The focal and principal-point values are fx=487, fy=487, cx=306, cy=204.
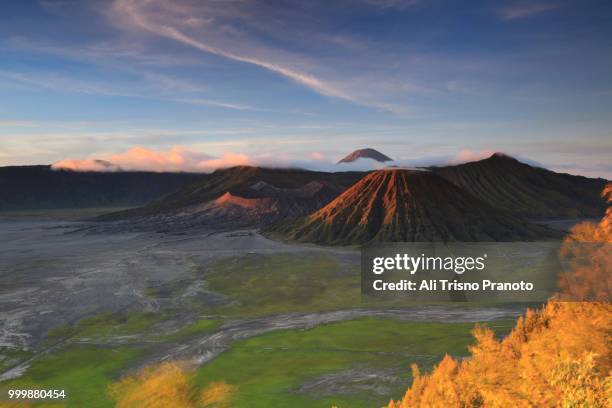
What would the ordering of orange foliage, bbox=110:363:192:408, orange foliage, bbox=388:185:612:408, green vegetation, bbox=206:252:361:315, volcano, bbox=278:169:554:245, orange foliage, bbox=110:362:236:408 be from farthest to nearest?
volcano, bbox=278:169:554:245
green vegetation, bbox=206:252:361:315
orange foliage, bbox=110:363:192:408
orange foliage, bbox=110:362:236:408
orange foliage, bbox=388:185:612:408

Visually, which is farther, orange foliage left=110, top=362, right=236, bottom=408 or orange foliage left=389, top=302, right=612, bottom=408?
orange foliage left=110, top=362, right=236, bottom=408

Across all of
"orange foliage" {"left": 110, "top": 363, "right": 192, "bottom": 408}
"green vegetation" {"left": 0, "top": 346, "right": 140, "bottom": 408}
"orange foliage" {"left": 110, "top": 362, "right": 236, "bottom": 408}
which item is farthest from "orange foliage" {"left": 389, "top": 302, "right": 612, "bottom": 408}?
"green vegetation" {"left": 0, "top": 346, "right": 140, "bottom": 408}

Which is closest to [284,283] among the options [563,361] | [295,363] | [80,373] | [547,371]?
[295,363]

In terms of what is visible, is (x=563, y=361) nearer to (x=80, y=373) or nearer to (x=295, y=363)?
(x=295, y=363)

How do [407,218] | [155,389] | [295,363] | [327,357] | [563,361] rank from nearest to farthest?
1. [563,361]
2. [155,389]
3. [295,363]
4. [327,357]
5. [407,218]

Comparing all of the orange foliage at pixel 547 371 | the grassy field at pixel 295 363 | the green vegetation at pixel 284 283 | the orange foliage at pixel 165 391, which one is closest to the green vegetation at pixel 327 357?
the grassy field at pixel 295 363

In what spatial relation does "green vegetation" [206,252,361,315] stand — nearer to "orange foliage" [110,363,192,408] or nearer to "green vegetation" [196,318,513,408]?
"green vegetation" [196,318,513,408]
